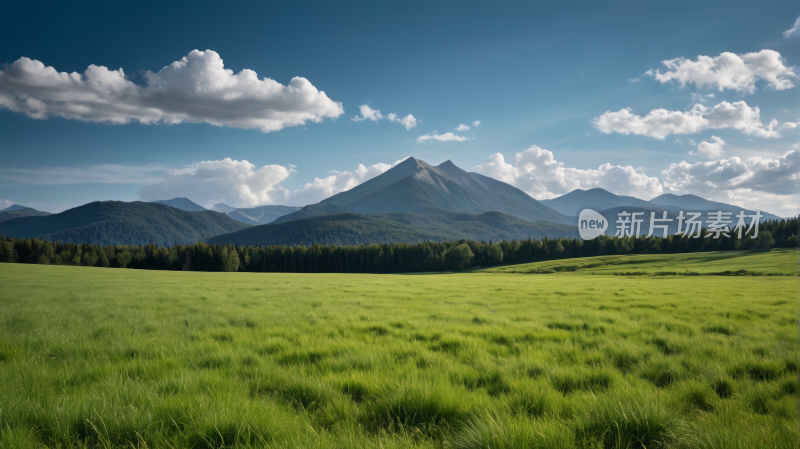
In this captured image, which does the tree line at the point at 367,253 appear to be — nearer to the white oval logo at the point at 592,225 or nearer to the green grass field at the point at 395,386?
the white oval logo at the point at 592,225

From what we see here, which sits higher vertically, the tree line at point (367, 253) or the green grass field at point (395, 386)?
the green grass field at point (395, 386)

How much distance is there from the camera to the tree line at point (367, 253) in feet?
315

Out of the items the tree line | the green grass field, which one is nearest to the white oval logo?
the tree line

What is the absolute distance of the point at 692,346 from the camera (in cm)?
624

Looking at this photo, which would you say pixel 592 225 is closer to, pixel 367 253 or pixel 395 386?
pixel 367 253

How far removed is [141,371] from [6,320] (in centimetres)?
802

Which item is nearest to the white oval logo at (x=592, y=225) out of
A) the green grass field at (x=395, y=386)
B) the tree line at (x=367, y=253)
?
the tree line at (x=367, y=253)

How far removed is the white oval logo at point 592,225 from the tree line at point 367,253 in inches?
166

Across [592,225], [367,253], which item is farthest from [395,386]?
[592,225]

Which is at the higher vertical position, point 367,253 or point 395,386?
point 395,386

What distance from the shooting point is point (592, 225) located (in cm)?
13100

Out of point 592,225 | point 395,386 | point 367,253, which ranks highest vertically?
point 592,225

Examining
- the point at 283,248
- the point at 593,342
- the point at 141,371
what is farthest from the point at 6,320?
the point at 283,248

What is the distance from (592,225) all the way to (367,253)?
3546 inches
